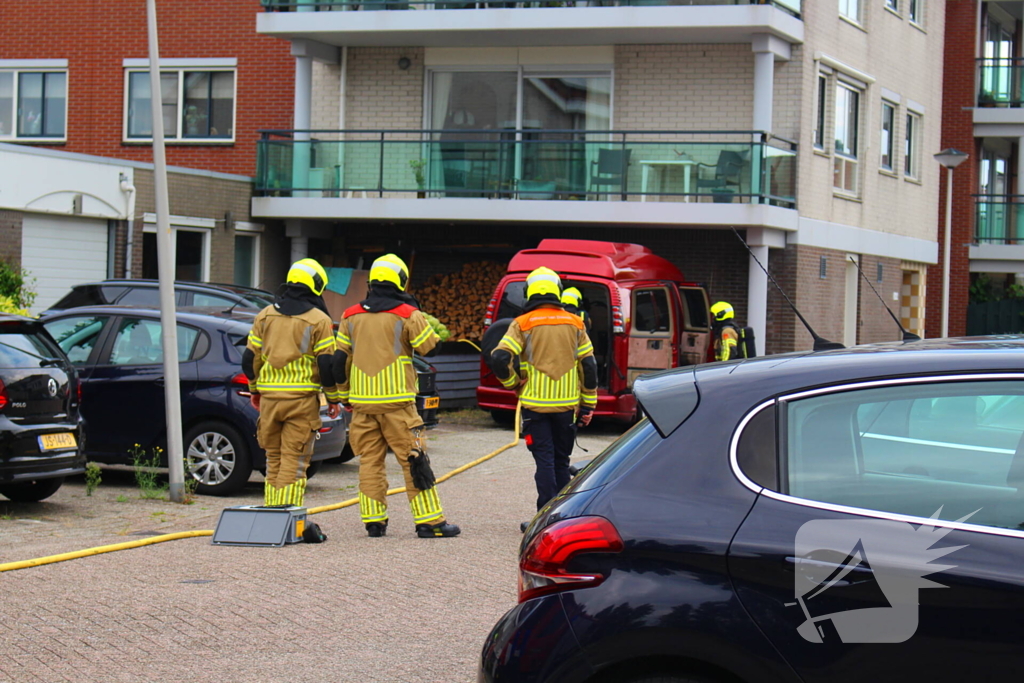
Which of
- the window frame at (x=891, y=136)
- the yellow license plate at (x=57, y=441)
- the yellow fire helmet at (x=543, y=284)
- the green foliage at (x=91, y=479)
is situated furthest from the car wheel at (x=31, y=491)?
the window frame at (x=891, y=136)

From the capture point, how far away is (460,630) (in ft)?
20.9

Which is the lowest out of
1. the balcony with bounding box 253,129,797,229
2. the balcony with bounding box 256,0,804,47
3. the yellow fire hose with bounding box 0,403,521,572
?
the yellow fire hose with bounding box 0,403,521,572

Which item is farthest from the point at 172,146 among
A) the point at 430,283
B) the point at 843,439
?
the point at 843,439

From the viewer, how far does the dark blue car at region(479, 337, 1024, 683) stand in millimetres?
3227

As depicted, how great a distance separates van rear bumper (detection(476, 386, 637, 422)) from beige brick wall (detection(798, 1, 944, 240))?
7.27 metres

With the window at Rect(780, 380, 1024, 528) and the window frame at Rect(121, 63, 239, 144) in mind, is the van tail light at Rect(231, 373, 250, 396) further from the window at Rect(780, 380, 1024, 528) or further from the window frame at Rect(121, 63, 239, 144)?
the window frame at Rect(121, 63, 239, 144)

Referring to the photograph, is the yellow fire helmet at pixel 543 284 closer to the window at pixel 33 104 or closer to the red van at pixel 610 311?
the red van at pixel 610 311

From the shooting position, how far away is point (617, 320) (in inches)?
643

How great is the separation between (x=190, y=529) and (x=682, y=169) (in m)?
13.1

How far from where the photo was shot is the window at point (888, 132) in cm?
2592

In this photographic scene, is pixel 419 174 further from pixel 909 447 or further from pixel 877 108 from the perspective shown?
pixel 909 447

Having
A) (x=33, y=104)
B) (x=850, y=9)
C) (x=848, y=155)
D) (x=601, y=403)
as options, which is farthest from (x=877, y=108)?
(x=33, y=104)

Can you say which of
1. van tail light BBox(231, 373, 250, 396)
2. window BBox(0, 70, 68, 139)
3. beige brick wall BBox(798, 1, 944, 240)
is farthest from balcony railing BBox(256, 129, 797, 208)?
van tail light BBox(231, 373, 250, 396)

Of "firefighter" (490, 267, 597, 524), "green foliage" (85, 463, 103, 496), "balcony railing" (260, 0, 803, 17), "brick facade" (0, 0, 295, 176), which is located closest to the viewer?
"firefighter" (490, 267, 597, 524)
